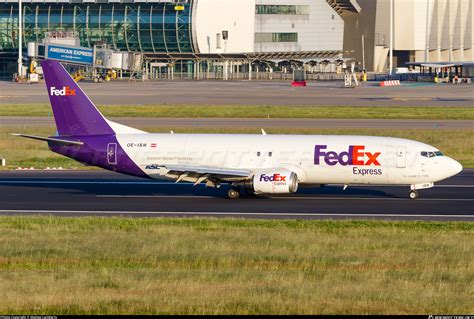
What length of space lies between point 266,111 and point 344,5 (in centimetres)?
10485

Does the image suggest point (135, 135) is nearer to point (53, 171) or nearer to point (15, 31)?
point (53, 171)

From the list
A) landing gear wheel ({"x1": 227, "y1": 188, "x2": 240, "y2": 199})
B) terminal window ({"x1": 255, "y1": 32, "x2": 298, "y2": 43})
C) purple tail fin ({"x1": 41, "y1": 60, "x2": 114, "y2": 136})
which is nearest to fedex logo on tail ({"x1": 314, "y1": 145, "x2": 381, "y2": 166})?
landing gear wheel ({"x1": 227, "y1": 188, "x2": 240, "y2": 199})

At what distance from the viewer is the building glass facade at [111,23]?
174 metres

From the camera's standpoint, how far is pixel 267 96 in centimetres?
12281

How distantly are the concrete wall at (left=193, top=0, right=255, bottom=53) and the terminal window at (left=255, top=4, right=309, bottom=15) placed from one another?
2.43 meters

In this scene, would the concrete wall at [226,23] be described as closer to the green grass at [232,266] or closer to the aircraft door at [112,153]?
the aircraft door at [112,153]

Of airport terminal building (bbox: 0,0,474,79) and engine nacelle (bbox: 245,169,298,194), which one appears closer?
engine nacelle (bbox: 245,169,298,194)

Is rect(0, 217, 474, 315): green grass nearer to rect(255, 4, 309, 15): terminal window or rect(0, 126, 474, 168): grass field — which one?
rect(0, 126, 474, 168): grass field

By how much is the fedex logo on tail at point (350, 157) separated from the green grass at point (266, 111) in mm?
44346

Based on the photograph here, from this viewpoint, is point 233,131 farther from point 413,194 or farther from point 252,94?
point 252,94

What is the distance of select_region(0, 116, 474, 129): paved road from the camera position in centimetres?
8181

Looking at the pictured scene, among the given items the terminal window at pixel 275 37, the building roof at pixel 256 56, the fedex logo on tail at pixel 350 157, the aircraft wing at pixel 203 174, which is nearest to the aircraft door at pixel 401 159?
the fedex logo on tail at pixel 350 157

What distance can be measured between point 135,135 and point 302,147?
8.36 meters

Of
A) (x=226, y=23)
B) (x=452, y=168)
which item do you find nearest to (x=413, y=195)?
(x=452, y=168)
